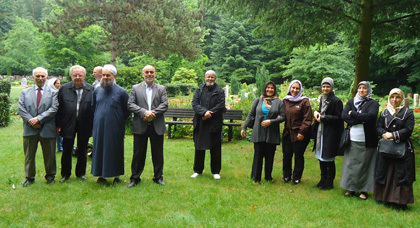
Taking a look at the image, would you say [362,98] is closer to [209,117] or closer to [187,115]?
[209,117]

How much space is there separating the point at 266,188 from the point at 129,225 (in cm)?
247

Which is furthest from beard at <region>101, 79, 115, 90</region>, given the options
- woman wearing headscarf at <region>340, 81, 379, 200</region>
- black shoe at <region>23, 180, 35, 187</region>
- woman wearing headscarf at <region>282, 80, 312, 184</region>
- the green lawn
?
woman wearing headscarf at <region>340, 81, 379, 200</region>

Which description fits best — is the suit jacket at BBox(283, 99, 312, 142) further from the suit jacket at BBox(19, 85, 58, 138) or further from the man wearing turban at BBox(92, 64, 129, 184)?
the suit jacket at BBox(19, 85, 58, 138)

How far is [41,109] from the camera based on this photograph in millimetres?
5133

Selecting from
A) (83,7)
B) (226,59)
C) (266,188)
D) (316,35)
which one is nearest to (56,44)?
(83,7)

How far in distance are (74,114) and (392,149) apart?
4.94 meters

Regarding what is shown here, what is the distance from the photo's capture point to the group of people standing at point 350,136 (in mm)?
4391

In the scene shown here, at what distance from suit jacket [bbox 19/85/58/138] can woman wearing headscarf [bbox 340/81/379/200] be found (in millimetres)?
4668

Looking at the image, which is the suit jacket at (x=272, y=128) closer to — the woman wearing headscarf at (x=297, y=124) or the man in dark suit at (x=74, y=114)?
the woman wearing headscarf at (x=297, y=124)

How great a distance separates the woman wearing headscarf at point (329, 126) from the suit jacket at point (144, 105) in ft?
8.57

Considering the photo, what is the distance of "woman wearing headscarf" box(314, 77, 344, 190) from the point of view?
5.18 meters

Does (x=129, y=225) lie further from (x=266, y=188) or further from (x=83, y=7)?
(x=83, y=7)

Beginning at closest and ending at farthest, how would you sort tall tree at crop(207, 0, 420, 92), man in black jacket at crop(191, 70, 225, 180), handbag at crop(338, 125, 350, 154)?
handbag at crop(338, 125, 350, 154)
man in black jacket at crop(191, 70, 225, 180)
tall tree at crop(207, 0, 420, 92)

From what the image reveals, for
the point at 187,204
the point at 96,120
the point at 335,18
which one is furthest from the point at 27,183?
the point at 335,18
